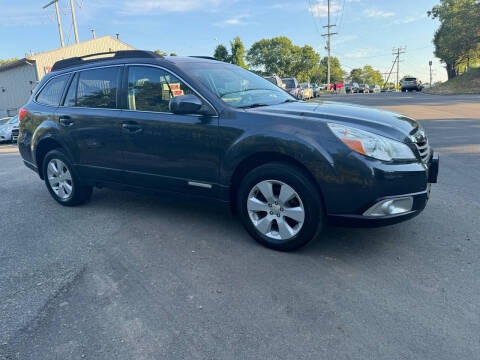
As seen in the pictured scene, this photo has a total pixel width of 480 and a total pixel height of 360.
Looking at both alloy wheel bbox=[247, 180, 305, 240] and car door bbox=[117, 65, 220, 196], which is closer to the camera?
alloy wheel bbox=[247, 180, 305, 240]

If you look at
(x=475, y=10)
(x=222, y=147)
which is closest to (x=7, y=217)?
(x=222, y=147)

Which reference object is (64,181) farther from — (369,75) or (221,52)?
(369,75)

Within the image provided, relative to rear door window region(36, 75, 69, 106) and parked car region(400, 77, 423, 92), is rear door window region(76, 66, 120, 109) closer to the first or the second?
rear door window region(36, 75, 69, 106)

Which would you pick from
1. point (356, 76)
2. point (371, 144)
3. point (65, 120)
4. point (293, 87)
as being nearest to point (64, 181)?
point (65, 120)

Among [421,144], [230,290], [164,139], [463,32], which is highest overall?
[463,32]

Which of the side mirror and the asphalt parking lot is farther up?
the side mirror

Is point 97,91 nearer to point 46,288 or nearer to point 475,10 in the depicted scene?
point 46,288

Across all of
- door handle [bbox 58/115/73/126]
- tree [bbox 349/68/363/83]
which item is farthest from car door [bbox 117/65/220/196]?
tree [bbox 349/68/363/83]

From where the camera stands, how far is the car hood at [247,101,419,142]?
3.23 metres

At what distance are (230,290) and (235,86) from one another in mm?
2178

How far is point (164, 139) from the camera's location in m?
3.87

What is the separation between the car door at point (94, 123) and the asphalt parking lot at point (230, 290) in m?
0.67

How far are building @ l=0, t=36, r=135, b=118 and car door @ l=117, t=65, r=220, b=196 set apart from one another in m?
31.3

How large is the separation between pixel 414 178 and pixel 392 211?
319mm
